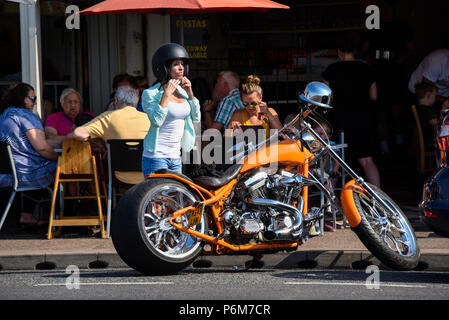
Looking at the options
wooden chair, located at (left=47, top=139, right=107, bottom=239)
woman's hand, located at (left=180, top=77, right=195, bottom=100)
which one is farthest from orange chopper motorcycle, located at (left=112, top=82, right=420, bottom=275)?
wooden chair, located at (left=47, top=139, right=107, bottom=239)

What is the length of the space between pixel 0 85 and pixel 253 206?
5983 mm

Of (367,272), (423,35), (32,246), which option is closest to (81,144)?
(32,246)

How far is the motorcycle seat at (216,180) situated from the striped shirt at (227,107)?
106 inches

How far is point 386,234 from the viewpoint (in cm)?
740

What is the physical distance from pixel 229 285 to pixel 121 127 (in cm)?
309

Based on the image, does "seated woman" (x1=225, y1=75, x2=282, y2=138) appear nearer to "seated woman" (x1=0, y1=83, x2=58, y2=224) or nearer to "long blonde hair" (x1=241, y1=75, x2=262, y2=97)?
"long blonde hair" (x1=241, y1=75, x2=262, y2=97)

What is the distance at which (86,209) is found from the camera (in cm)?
1020

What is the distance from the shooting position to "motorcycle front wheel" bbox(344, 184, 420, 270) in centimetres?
710

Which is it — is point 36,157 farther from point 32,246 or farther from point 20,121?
point 32,246

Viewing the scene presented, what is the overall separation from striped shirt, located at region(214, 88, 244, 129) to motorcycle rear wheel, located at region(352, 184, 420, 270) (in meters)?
2.70

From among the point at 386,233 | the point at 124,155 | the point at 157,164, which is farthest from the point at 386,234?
the point at 124,155

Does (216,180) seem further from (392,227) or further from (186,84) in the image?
(392,227)

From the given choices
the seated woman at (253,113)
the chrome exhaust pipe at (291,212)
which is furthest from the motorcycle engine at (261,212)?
the seated woman at (253,113)

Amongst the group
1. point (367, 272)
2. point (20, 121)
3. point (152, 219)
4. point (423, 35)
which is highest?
point (423, 35)
